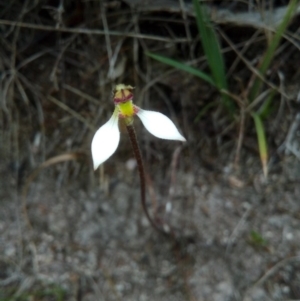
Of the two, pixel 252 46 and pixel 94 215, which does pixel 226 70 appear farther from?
pixel 94 215

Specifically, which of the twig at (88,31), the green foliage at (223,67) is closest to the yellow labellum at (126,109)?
the green foliage at (223,67)

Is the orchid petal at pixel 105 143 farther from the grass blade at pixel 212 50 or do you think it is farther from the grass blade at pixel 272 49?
the grass blade at pixel 272 49

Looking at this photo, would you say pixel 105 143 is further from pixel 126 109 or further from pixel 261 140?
pixel 261 140

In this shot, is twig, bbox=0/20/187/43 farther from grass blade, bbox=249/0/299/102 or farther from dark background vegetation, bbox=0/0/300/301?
grass blade, bbox=249/0/299/102

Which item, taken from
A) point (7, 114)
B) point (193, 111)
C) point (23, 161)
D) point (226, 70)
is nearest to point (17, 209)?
point (23, 161)

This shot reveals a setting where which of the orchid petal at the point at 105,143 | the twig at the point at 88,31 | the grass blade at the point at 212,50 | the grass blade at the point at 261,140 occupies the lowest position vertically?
the grass blade at the point at 261,140
